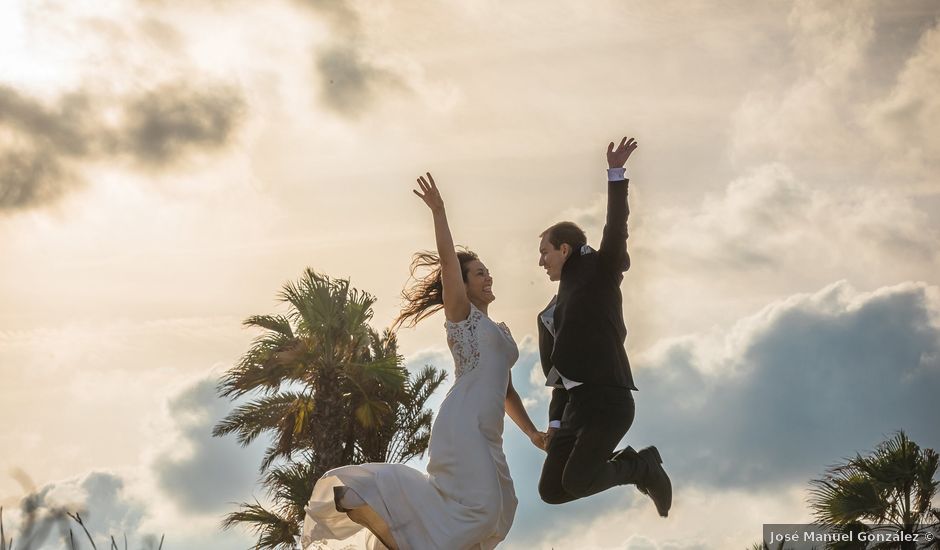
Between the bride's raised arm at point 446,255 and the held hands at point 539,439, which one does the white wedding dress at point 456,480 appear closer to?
the bride's raised arm at point 446,255

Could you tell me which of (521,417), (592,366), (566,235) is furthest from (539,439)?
(566,235)

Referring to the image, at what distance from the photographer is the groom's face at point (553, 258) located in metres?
7.32

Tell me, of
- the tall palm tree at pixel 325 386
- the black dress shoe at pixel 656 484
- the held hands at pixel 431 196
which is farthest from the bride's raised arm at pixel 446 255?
the tall palm tree at pixel 325 386

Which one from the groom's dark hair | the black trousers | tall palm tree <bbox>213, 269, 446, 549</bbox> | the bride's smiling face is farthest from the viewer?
tall palm tree <bbox>213, 269, 446, 549</bbox>

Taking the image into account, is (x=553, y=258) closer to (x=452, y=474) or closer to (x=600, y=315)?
(x=600, y=315)

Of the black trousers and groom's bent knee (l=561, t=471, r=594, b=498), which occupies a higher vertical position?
the black trousers

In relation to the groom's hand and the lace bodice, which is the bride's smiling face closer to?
A: the lace bodice

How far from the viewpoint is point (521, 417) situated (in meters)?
7.55

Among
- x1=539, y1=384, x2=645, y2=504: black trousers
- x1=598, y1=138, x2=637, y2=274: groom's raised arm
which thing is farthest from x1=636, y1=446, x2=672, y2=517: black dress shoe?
x1=598, y1=138, x2=637, y2=274: groom's raised arm

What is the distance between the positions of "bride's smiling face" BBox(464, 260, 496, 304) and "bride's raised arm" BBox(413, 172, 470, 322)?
253 millimetres

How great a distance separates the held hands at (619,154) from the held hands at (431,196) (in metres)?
1.29

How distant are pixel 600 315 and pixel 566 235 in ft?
2.44

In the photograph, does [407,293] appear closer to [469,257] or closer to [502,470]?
[469,257]

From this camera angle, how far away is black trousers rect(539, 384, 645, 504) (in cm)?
683
